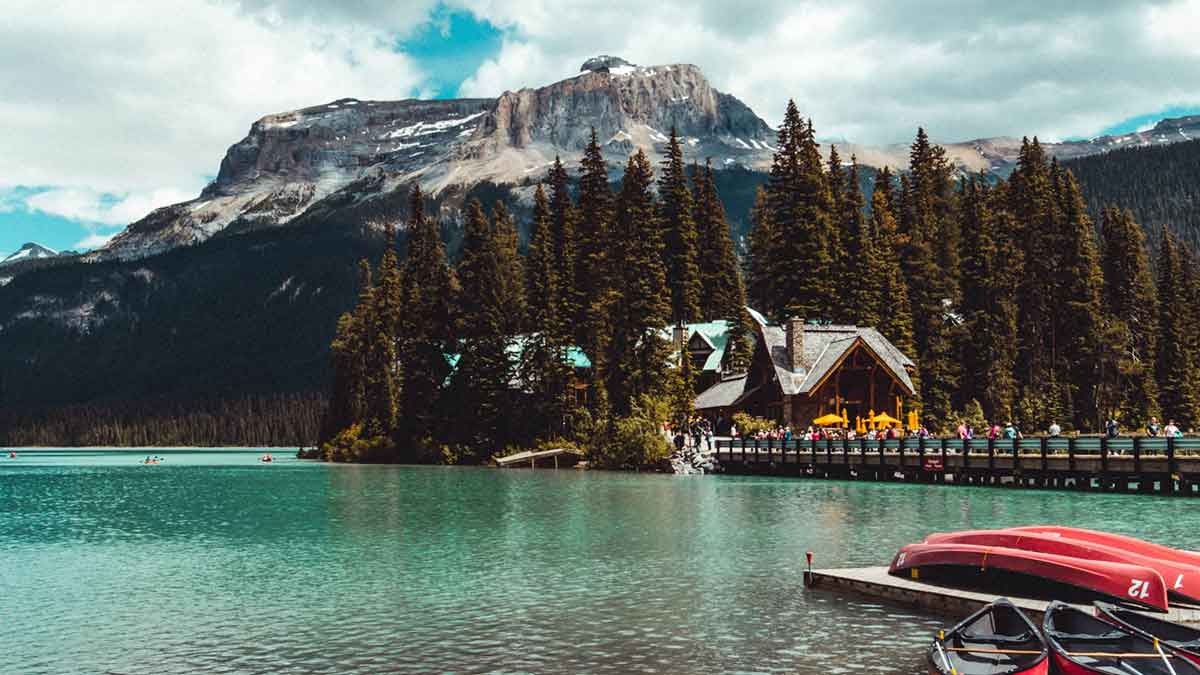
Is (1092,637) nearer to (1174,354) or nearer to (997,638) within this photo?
(997,638)

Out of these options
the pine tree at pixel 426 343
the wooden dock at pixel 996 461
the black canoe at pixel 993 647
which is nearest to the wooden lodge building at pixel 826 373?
the wooden dock at pixel 996 461

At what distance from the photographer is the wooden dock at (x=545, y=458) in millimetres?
88062

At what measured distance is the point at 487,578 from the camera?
28766 millimetres

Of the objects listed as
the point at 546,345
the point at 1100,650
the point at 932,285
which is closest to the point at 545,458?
the point at 546,345

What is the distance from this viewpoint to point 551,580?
28188 millimetres

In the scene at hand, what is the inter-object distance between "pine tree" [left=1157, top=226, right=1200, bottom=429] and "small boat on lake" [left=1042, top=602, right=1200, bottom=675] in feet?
271

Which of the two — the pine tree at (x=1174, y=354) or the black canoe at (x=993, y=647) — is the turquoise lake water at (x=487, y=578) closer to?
the black canoe at (x=993, y=647)

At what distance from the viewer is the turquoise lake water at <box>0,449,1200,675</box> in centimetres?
2003

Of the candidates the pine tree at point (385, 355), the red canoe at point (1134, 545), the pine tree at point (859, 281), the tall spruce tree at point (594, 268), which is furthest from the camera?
the pine tree at point (385, 355)

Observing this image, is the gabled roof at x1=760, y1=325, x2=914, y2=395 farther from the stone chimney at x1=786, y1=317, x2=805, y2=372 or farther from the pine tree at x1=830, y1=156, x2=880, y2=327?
the pine tree at x1=830, y1=156, x2=880, y2=327

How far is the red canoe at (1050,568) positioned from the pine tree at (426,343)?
251 feet

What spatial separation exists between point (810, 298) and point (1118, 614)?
76.8 metres

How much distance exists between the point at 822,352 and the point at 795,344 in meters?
2.05

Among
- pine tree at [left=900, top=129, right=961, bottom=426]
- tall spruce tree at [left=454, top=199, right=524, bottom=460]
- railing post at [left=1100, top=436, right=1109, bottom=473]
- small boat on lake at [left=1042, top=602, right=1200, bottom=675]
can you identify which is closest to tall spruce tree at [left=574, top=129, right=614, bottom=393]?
tall spruce tree at [left=454, top=199, right=524, bottom=460]
